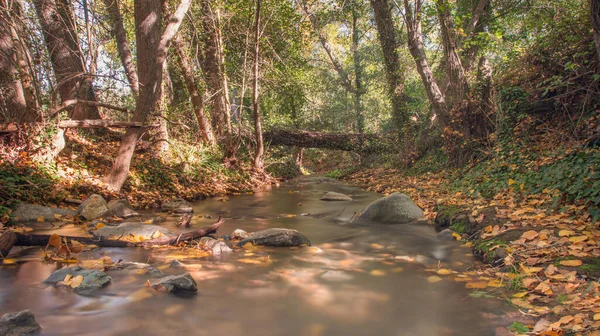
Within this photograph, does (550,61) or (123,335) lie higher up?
(550,61)

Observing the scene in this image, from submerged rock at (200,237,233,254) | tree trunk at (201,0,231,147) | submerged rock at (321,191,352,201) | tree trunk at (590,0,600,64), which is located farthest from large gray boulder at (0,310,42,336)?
tree trunk at (201,0,231,147)

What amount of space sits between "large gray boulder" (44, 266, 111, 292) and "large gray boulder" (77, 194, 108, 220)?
332cm

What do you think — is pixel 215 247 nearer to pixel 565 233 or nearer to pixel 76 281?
pixel 76 281

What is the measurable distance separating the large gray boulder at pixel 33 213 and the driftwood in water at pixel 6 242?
6.42 ft

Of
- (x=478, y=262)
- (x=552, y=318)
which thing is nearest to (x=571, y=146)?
(x=478, y=262)

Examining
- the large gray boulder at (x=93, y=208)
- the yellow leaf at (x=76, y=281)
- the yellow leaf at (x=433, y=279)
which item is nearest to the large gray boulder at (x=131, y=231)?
the large gray boulder at (x=93, y=208)

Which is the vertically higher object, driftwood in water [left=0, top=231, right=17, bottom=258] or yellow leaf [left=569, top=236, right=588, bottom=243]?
driftwood in water [left=0, top=231, right=17, bottom=258]

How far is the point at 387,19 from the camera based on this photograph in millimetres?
13828

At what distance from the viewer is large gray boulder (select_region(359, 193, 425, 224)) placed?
24.0ft

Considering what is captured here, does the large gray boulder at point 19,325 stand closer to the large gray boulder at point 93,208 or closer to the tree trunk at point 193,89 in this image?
the large gray boulder at point 93,208

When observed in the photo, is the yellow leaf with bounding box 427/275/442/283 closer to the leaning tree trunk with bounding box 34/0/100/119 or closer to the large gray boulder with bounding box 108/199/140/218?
the large gray boulder with bounding box 108/199/140/218

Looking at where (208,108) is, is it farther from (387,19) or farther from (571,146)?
(571,146)

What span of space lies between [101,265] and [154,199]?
5.50 meters

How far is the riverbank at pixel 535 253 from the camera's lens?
2779 millimetres
